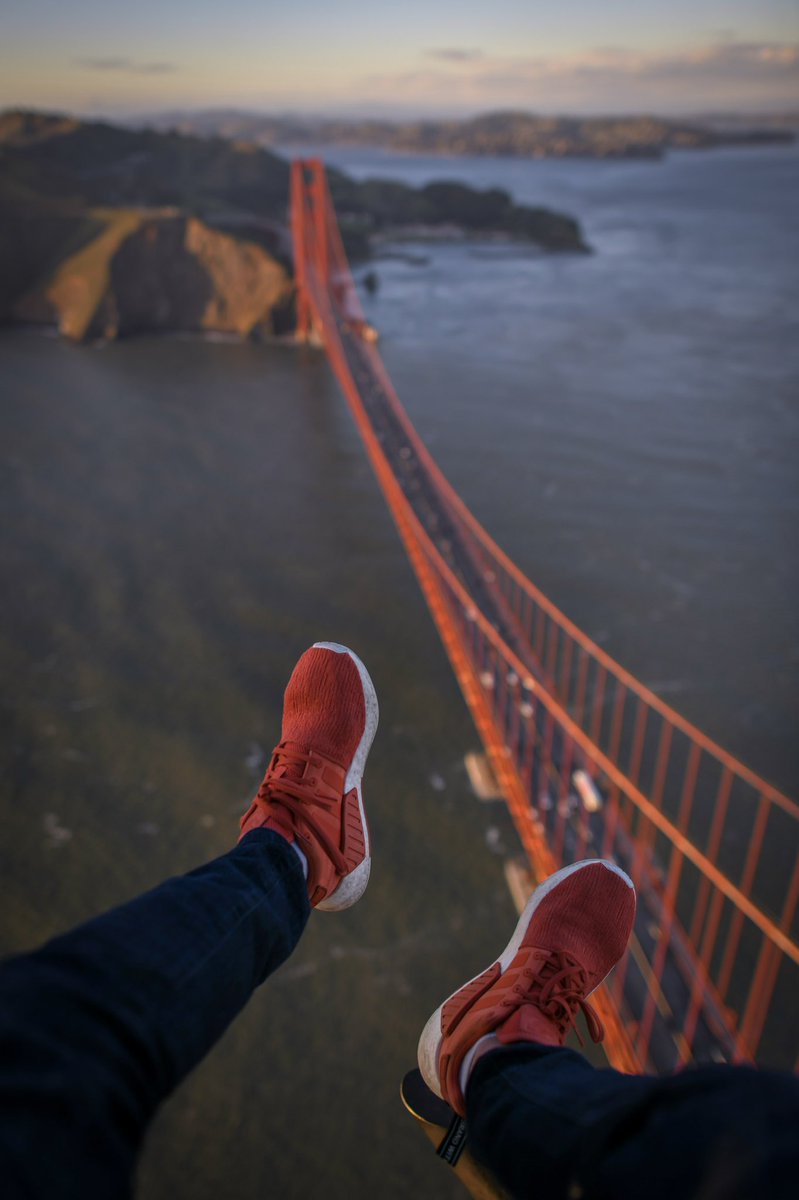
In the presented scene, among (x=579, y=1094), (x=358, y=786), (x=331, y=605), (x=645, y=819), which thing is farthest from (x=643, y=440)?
(x=579, y=1094)

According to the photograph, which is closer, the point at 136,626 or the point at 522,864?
the point at 522,864

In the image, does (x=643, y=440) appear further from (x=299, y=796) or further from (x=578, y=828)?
(x=299, y=796)

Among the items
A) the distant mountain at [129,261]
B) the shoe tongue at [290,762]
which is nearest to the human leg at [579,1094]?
the shoe tongue at [290,762]

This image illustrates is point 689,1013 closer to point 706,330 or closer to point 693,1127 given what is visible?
point 693,1127

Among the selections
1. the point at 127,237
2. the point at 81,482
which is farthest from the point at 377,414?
the point at 127,237

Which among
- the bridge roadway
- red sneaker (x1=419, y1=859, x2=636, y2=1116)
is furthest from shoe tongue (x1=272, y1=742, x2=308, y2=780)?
the bridge roadway

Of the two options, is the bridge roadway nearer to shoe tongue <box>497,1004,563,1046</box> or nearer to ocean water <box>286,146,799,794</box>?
ocean water <box>286,146,799,794</box>

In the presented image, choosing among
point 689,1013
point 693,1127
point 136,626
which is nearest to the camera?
point 693,1127

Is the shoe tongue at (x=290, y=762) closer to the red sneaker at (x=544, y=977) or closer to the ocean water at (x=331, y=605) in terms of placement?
the red sneaker at (x=544, y=977)
